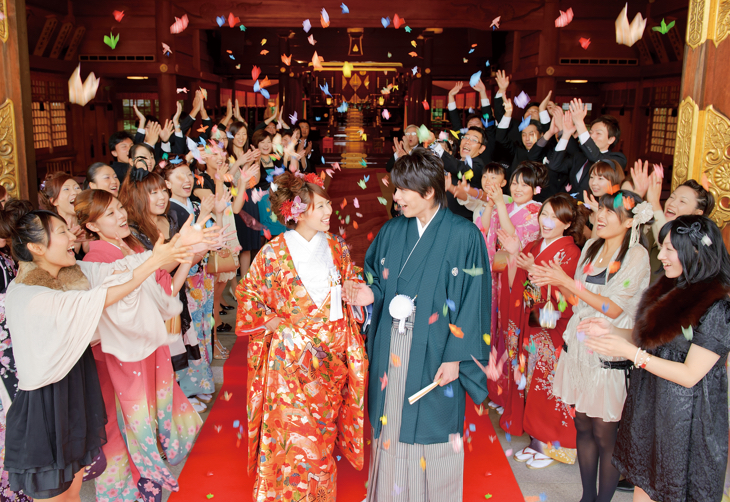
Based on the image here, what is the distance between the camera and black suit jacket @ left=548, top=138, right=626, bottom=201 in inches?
161

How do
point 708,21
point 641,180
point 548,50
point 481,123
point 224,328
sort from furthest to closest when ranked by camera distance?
point 548,50 → point 481,123 → point 224,328 → point 641,180 → point 708,21

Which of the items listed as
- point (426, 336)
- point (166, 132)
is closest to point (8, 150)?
point (166, 132)

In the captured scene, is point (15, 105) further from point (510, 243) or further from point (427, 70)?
point (427, 70)

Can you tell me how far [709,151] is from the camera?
10.0ft

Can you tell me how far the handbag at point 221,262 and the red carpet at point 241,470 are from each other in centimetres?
104

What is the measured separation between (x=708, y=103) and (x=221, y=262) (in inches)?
131

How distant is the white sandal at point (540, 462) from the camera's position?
3.21 metres

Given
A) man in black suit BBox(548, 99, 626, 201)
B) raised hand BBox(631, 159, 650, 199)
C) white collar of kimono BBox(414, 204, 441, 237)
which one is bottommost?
white collar of kimono BBox(414, 204, 441, 237)

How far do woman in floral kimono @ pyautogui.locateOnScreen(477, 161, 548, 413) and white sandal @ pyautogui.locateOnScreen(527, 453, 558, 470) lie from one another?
59 cm

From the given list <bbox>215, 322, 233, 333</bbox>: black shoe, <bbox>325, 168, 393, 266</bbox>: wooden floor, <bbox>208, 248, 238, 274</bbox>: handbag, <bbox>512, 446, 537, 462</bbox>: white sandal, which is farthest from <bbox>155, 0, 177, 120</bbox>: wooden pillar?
<bbox>512, 446, 537, 462</bbox>: white sandal

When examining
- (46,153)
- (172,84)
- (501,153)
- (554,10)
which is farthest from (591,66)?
(46,153)

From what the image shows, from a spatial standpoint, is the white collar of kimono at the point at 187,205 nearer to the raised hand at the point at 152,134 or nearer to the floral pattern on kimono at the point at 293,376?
the floral pattern on kimono at the point at 293,376

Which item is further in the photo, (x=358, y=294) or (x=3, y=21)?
→ (x=3, y=21)

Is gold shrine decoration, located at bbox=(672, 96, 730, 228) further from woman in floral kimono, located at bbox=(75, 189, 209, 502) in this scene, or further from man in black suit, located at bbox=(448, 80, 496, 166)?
woman in floral kimono, located at bbox=(75, 189, 209, 502)
